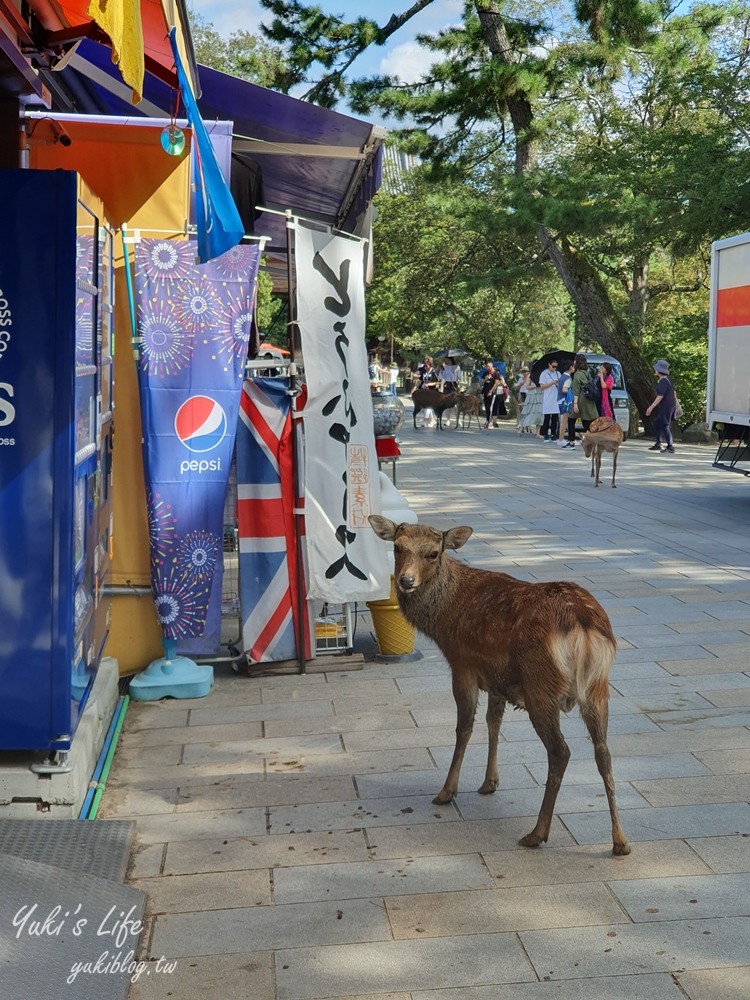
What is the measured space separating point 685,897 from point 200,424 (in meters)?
3.55

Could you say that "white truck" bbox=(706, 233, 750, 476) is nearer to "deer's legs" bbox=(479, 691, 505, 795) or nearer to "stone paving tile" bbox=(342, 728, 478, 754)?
"stone paving tile" bbox=(342, 728, 478, 754)

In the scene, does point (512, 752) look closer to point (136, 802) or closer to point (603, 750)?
point (603, 750)

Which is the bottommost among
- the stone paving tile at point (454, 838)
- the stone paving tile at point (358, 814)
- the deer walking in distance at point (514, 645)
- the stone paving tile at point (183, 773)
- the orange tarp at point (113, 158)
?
the stone paving tile at point (183, 773)

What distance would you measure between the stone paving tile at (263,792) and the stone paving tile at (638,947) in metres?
1.45

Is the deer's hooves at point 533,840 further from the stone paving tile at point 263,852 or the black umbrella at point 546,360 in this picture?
the black umbrella at point 546,360

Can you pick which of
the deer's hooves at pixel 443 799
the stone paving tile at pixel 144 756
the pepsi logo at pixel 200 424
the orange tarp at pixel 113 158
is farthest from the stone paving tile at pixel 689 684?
the orange tarp at pixel 113 158

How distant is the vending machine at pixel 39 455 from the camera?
4.27m

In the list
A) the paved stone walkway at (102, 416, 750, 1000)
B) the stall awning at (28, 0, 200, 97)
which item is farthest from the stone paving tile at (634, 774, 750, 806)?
the stall awning at (28, 0, 200, 97)

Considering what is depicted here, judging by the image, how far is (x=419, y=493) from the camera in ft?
50.7

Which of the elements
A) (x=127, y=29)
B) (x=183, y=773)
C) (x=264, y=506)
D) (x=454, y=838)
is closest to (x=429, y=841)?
(x=454, y=838)

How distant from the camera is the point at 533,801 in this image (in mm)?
4730

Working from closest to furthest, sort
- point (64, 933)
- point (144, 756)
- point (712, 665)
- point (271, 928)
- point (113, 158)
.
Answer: point (64, 933) < point (271, 928) < point (144, 756) < point (113, 158) < point (712, 665)

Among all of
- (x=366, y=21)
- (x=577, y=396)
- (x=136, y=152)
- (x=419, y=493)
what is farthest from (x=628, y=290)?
(x=136, y=152)

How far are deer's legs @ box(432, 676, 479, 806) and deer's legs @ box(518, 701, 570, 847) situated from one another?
0.44m
